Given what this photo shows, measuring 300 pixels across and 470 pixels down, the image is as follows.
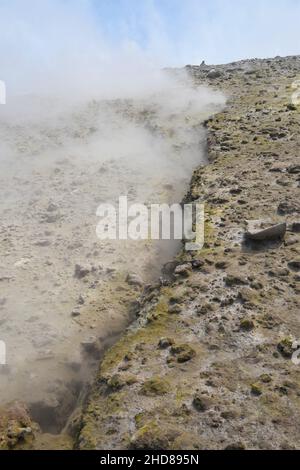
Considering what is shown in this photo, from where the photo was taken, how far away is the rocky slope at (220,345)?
19.5 ft

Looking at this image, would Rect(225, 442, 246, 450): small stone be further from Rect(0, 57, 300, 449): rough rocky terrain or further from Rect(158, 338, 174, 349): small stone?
Rect(158, 338, 174, 349): small stone

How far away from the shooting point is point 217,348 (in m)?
7.18

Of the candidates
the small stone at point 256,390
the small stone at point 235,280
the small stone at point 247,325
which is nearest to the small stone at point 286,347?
the small stone at point 247,325

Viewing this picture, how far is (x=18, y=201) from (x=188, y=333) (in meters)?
8.41

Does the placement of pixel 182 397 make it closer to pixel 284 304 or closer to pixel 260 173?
pixel 284 304

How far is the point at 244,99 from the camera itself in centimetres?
1864

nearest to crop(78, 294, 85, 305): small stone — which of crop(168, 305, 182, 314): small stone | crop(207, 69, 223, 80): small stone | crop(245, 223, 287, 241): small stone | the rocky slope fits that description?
the rocky slope

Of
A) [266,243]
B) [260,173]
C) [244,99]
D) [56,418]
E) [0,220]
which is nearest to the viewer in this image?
[56,418]

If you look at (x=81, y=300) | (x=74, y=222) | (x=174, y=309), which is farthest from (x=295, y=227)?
(x=74, y=222)

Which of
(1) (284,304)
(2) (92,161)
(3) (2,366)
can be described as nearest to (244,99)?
(2) (92,161)

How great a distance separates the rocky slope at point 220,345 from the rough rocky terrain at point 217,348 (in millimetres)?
16

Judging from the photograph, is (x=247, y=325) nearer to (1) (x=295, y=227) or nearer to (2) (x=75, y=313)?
(1) (x=295, y=227)

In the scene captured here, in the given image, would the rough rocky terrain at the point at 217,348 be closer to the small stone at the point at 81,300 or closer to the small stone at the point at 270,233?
the small stone at the point at 270,233

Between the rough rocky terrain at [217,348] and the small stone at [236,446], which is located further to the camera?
the rough rocky terrain at [217,348]
